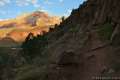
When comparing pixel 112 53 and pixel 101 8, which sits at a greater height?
pixel 101 8

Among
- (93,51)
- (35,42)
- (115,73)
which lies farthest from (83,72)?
(35,42)

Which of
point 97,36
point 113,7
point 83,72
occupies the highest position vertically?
point 113,7

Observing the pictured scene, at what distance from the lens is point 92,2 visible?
311ft

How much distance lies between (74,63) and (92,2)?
58455 millimetres

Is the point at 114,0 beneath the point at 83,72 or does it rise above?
above

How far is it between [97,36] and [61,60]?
18.3 meters

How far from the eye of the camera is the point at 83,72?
38500 millimetres

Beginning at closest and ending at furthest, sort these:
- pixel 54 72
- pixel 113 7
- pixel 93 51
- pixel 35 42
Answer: pixel 54 72 < pixel 93 51 < pixel 113 7 < pixel 35 42

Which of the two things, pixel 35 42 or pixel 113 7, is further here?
pixel 35 42

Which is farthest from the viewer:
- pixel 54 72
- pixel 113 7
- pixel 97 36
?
pixel 113 7

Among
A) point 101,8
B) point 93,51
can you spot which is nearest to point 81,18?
point 101,8

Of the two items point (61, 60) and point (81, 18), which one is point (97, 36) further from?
point (81, 18)

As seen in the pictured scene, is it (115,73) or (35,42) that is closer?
(115,73)

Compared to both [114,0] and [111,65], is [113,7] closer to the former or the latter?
[114,0]
